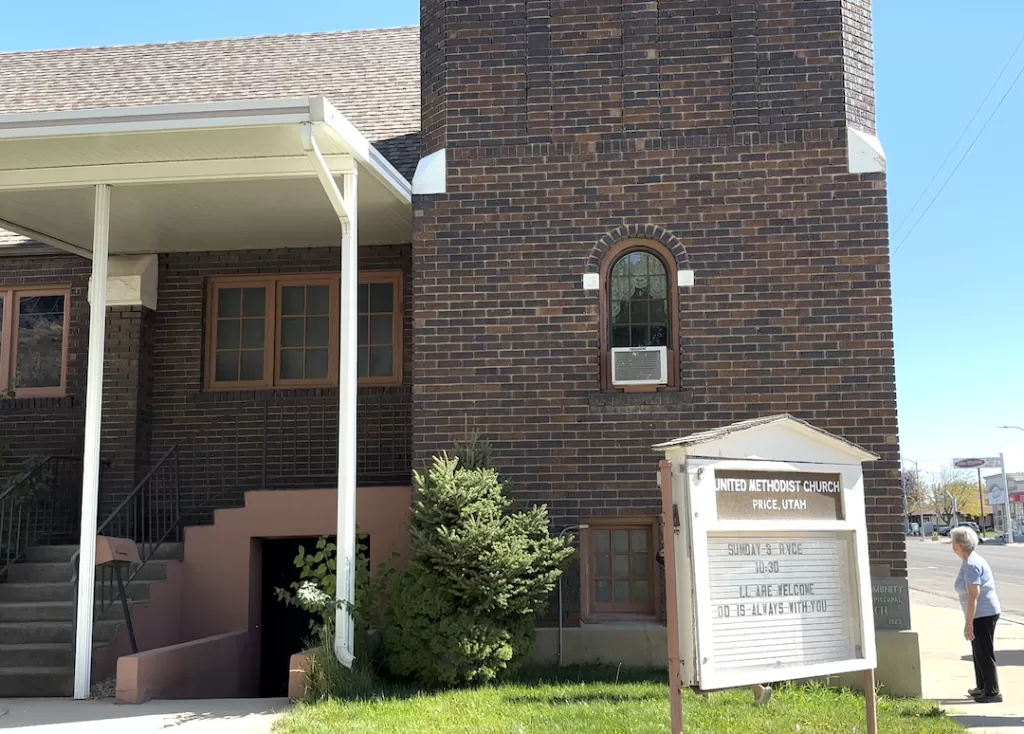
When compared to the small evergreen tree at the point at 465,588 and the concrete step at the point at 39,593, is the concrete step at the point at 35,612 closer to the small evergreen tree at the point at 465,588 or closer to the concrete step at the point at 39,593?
the concrete step at the point at 39,593

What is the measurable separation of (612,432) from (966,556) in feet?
10.5

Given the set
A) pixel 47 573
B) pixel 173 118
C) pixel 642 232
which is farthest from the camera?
pixel 47 573

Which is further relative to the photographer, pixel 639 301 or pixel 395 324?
pixel 395 324

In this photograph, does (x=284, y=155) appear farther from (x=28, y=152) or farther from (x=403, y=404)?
(x=403, y=404)

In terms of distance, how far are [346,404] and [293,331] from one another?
12.7 feet

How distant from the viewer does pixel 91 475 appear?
8.67m

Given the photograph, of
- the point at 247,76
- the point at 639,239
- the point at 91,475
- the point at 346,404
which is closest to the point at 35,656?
the point at 91,475

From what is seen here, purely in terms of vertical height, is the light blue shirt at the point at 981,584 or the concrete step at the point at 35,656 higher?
the light blue shirt at the point at 981,584

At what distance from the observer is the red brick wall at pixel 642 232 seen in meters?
9.53

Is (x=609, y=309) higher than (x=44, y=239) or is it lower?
lower

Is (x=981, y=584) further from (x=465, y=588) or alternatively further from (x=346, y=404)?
(x=346, y=404)

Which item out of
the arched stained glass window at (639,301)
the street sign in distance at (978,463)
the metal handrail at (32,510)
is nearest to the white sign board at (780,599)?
the arched stained glass window at (639,301)

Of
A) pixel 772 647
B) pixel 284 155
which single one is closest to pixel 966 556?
pixel 772 647

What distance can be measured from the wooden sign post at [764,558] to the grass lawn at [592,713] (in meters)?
0.88
